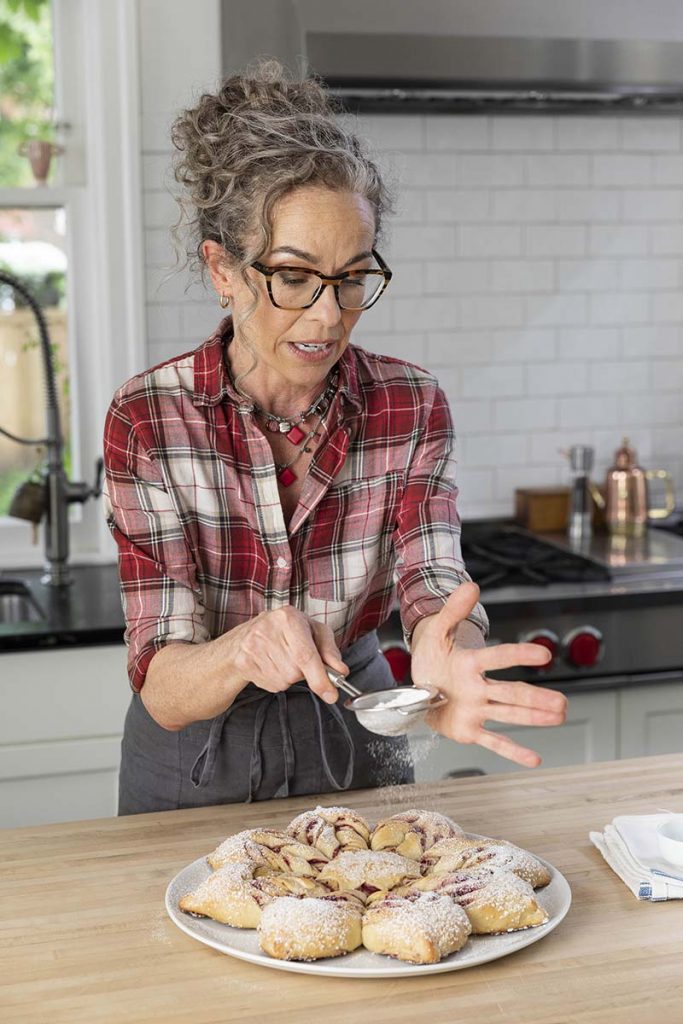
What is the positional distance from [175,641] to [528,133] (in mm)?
2148

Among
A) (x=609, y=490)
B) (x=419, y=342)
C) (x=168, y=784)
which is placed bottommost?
(x=168, y=784)

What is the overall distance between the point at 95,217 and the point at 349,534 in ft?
5.36

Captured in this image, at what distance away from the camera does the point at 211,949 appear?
1271mm

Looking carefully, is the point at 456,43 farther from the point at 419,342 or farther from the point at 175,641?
the point at 175,641

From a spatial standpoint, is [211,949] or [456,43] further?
[456,43]

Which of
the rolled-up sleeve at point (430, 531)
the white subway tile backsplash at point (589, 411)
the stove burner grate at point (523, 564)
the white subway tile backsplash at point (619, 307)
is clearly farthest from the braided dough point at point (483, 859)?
the white subway tile backsplash at point (619, 307)

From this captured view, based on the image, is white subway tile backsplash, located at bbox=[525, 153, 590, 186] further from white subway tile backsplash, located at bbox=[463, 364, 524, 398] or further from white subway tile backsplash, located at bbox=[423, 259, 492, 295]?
white subway tile backsplash, located at bbox=[463, 364, 524, 398]

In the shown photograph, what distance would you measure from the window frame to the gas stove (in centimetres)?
99

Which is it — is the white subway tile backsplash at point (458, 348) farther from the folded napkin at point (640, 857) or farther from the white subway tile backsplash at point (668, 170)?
the folded napkin at point (640, 857)

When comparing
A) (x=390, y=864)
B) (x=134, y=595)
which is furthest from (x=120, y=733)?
(x=390, y=864)

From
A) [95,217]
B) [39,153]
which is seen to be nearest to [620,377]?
[95,217]

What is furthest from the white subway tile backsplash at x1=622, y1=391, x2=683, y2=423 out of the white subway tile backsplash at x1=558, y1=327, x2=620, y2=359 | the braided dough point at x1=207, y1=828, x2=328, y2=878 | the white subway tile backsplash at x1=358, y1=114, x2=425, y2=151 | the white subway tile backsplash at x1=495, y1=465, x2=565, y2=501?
the braided dough point at x1=207, y1=828, x2=328, y2=878

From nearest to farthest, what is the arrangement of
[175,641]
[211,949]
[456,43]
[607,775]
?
[211,949] → [175,641] → [607,775] → [456,43]

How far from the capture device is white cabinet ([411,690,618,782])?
274 cm
